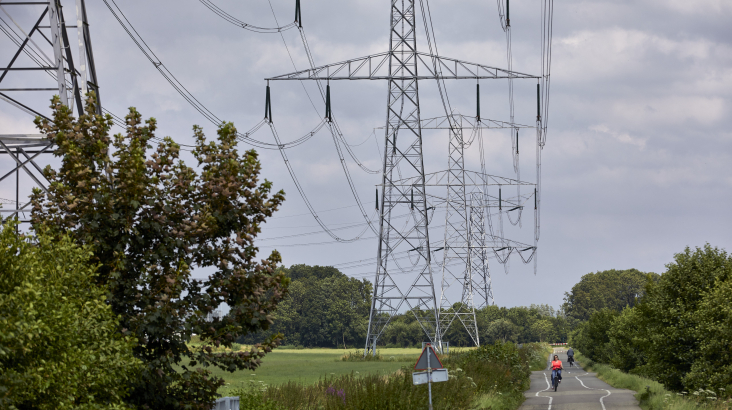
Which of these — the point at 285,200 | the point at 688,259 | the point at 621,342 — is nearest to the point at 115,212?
the point at 285,200

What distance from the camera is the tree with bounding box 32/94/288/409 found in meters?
7.67

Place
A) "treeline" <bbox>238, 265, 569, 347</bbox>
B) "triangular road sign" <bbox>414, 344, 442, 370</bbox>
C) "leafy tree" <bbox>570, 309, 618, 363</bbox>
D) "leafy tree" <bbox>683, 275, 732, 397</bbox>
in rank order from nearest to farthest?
"triangular road sign" <bbox>414, 344, 442, 370</bbox>, "leafy tree" <bbox>683, 275, 732, 397</bbox>, "leafy tree" <bbox>570, 309, 618, 363</bbox>, "treeline" <bbox>238, 265, 569, 347</bbox>

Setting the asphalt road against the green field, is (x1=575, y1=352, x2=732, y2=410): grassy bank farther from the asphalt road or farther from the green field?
the green field

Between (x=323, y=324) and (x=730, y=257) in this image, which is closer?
(x=730, y=257)

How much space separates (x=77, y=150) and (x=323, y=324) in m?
122

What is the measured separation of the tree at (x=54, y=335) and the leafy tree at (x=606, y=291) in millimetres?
174438

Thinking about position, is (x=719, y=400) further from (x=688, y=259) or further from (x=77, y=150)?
(x=77, y=150)

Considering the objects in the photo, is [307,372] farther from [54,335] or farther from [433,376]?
[54,335]

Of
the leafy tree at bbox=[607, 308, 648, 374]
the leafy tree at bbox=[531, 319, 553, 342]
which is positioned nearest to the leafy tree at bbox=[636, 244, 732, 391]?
the leafy tree at bbox=[607, 308, 648, 374]

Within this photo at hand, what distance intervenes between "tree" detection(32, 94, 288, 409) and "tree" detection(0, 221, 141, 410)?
0.77 metres

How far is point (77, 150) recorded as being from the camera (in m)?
8.01

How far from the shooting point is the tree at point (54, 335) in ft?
17.0

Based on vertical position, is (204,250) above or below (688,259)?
below

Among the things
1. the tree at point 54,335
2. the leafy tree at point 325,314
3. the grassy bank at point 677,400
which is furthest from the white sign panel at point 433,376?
the leafy tree at point 325,314
